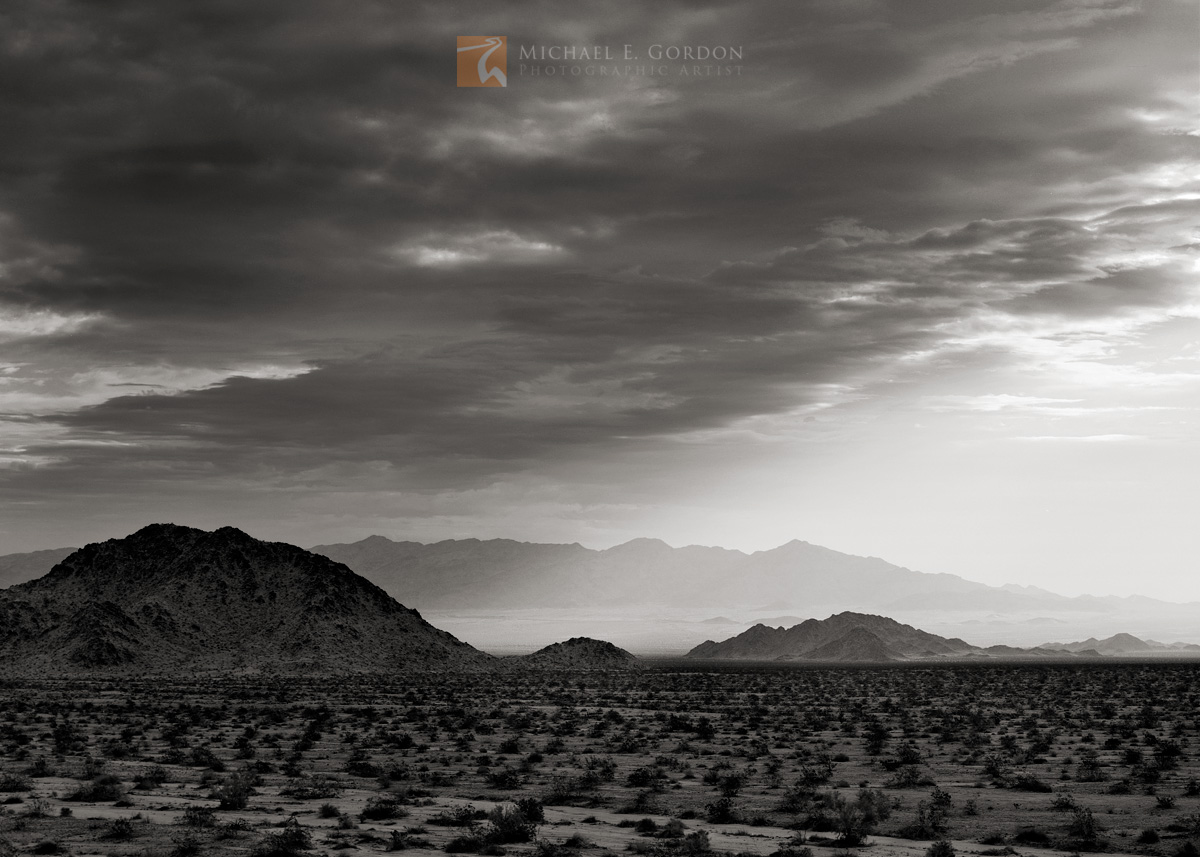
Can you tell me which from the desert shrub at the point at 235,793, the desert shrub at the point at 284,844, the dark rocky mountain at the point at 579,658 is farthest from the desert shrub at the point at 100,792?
the dark rocky mountain at the point at 579,658

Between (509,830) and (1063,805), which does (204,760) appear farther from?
(1063,805)

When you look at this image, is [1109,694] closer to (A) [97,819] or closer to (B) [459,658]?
(A) [97,819]

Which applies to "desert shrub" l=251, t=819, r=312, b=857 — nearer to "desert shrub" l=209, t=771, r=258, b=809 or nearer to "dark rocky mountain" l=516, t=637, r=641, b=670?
"desert shrub" l=209, t=771, r=258, b=809

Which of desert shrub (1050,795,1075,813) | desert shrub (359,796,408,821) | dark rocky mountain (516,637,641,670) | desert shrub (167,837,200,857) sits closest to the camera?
desert shrub (167,837,200,857)

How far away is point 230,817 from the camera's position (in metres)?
25.0

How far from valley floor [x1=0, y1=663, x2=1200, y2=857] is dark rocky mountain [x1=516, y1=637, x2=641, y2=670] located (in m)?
86.1

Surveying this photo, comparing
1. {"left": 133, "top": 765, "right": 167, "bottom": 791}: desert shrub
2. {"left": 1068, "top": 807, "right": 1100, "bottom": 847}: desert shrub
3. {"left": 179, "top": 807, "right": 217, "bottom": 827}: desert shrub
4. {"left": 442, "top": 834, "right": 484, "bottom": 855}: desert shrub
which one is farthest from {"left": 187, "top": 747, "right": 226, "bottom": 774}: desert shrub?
{"left": 1068, "top": 807, "right": 1100, "bottom": 847}: desert shrub

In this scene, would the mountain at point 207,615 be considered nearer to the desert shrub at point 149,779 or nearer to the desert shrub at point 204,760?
the desert shrub at point 204,760

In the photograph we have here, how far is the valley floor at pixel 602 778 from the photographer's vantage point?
22266mm

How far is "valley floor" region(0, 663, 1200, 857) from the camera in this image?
22266mm

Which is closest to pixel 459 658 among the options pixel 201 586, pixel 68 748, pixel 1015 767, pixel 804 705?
pixel 201 586

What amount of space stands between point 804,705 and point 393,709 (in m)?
26.4

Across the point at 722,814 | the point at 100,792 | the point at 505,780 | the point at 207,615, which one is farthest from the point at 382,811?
A: the point at 207,615

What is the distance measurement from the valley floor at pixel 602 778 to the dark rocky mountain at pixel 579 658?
282 feet
